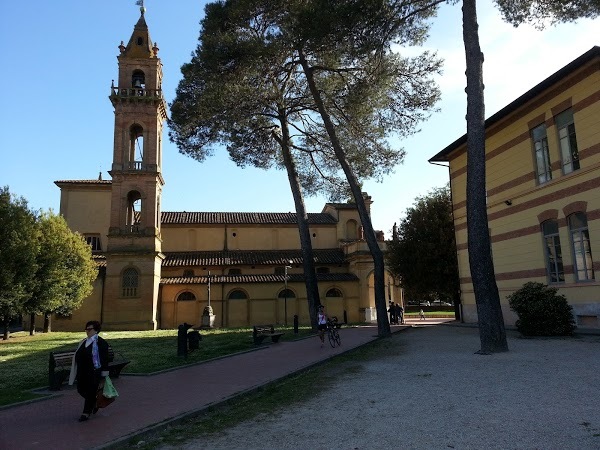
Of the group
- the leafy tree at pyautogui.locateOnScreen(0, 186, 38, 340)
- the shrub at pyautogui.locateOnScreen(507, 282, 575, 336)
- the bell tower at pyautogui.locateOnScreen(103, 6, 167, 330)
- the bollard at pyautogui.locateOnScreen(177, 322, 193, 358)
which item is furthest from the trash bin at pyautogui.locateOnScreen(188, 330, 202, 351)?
the bell tower at pyautogui.locateOnScreen(103, 6, 167, 330)

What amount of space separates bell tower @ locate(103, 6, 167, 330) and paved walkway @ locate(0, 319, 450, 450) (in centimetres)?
2376

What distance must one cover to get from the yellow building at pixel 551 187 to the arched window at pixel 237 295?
22.3 m

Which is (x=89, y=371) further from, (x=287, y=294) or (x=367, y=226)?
(x=287, y=294)

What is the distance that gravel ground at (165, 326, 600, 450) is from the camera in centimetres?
523

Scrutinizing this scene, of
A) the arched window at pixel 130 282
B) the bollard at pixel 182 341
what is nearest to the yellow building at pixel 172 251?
the arched window at pixel 130 282

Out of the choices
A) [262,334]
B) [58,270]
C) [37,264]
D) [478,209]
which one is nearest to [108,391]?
[478,209]

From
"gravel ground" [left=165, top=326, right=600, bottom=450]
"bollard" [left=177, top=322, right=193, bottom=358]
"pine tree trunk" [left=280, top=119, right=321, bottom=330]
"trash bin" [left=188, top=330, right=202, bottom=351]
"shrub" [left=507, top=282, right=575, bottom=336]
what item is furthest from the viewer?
"pine tree trunk" [left=280, top=119, right=321, bottom=330]

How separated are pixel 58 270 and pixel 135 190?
376 inches

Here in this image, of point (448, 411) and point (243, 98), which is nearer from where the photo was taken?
point (448, 411)

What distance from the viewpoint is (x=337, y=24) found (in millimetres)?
15094

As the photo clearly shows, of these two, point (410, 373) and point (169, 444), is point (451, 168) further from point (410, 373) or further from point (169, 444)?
point (169, 444)

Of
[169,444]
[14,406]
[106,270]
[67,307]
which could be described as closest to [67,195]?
[106,270]

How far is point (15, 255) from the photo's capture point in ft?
80.4

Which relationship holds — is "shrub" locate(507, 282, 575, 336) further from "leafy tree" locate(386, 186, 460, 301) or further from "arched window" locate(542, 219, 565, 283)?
"leafy tree" locate(386, 186, 460, 301)
